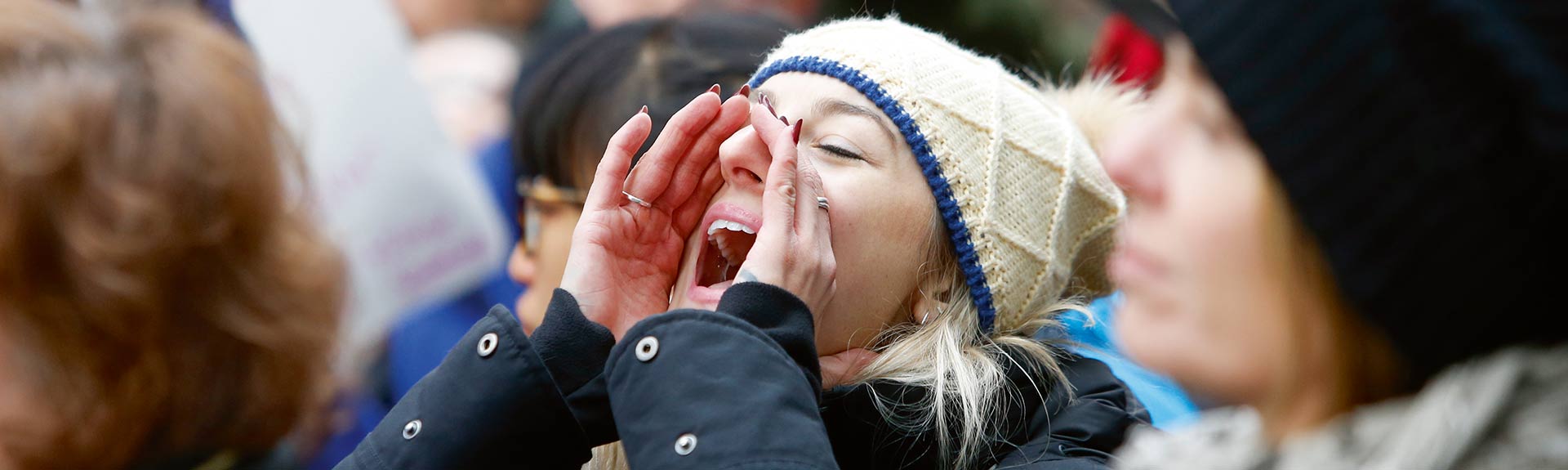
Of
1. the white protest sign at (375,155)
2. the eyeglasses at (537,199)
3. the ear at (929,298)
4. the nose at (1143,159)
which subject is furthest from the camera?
the eyeglasses at (537,199)

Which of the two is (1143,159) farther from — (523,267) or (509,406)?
(523,267)

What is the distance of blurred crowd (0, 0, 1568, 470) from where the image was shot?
111cm

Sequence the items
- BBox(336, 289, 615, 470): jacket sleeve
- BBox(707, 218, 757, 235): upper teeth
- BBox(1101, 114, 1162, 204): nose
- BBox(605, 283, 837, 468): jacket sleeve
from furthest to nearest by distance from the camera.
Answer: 1. BBox(707, 218, 757, 235): upper teeth
2. BBox(336, 289, 615, 470): jacket sleeve
3. BBox(605, 283, 837, 468): jacket sleeve
4. BBox(1101, 114, 1162, 204): nose

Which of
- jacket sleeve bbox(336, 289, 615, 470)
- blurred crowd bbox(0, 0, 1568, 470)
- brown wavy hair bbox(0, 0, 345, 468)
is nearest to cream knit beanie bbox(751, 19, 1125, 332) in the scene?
blurred crowd bbox(0, 0, 1568, 470)

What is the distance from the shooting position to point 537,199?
10.2 ft

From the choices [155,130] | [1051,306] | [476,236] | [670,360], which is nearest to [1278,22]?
[670,360]

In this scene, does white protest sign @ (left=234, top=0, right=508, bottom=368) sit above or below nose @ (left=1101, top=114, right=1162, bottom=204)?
above

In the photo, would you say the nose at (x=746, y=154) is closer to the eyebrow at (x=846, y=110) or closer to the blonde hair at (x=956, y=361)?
the eyebrow at (x=846, y=110)

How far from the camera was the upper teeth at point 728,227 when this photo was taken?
2.08 metres

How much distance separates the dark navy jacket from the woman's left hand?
16 centimetres

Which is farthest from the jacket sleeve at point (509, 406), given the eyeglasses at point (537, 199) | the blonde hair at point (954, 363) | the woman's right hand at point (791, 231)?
the eyeglasses at point (537, 199)

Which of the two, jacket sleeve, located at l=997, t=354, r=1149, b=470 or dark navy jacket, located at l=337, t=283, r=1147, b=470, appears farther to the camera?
jacket sleeve, located at l=997, t=354, r=1149, b=470

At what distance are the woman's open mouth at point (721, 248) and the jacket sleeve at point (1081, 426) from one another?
0.56 meters

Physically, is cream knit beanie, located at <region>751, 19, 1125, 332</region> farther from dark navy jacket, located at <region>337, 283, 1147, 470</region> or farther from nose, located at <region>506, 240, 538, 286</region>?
A: nose, located at <region>506, 240, 538, 286</region>
